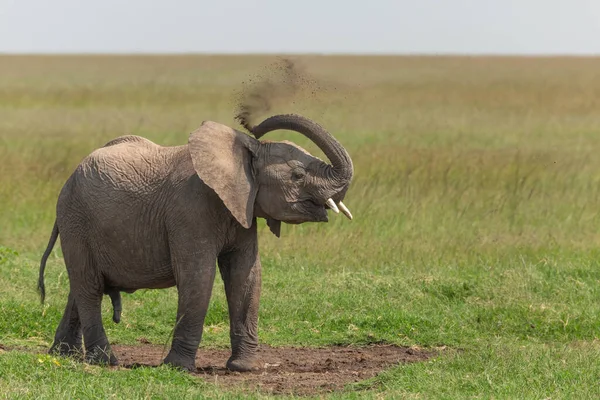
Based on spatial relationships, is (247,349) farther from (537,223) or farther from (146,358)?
(537,223)

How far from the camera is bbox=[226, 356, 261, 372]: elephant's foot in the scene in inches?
350

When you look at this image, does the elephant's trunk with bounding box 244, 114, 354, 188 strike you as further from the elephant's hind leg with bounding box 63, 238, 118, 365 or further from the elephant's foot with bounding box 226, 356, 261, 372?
the elephant's hind leg with bounding box 63, 238, 118, 365

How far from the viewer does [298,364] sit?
362 inches

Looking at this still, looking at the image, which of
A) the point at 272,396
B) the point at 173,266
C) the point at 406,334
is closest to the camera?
the point at 272,396

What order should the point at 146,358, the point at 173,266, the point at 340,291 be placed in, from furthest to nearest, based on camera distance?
the point at 340,291, the point at 146,358, the point at 173,266

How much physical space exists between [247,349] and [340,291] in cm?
242

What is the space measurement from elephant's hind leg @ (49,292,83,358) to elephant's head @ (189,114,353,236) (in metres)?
1.75

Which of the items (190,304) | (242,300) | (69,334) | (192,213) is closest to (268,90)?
(192,213)

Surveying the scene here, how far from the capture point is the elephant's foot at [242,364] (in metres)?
8.88

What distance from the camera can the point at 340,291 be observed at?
11.2 metres

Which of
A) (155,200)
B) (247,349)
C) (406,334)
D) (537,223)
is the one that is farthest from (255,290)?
(537,223)

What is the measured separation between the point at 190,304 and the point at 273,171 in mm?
1138

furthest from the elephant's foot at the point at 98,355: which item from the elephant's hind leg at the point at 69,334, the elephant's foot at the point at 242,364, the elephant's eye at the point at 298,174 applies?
the elephant's eye at the point at 298,174

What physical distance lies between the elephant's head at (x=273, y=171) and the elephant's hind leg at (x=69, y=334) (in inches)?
68.9
